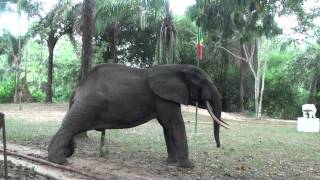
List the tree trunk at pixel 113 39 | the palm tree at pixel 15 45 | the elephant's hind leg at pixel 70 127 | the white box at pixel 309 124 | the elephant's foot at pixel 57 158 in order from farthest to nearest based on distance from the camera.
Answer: the palm tree at pixel 15 45 < the tree trunk at pixel 113 39 < the white box at pixel 309 124 < the elephant's hind leg at pixel 70 127 < the elephant's foot at pixel 57 158

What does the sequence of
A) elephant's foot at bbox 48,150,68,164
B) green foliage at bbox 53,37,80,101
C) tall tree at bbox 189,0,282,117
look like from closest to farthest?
tall tree at bbox 189,0,282,117 → elephant's foot at bbox 48,150,68,164 → green foliage at bbox 53,37,80,101

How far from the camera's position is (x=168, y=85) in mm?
9750

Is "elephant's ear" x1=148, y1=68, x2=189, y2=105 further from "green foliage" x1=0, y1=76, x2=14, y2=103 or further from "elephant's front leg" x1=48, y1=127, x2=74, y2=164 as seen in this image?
"green foliage" x1=0, y1=76, x2=14, y2=103

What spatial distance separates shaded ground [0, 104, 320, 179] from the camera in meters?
9.33

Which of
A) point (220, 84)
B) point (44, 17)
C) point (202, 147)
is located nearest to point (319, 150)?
point (202, 147)

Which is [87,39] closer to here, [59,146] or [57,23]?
[59,146]

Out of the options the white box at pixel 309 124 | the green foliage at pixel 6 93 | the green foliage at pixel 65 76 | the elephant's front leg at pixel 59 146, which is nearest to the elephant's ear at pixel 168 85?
the elephant's front leg at pixel 59 146

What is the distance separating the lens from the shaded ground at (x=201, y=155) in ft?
30.6

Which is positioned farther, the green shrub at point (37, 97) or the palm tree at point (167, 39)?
the green shrub at point (37, 97)

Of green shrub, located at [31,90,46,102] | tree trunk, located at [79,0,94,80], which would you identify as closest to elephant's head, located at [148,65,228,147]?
tree trunk, located at [79,0,94,80]

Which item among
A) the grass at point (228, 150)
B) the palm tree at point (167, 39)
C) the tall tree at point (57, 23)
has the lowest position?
the grass at point (228, 150)

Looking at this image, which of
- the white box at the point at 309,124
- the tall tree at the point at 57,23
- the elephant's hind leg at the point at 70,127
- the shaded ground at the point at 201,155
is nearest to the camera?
the shaded ground at the point at 201,155

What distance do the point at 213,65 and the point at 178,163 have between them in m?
23.2

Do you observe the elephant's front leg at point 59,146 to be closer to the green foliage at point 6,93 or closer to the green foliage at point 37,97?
the green foliage at point 37,97
